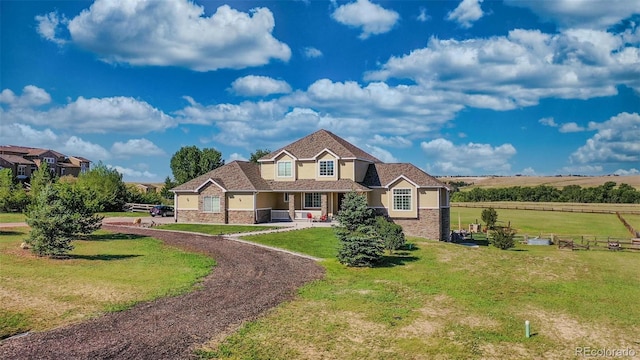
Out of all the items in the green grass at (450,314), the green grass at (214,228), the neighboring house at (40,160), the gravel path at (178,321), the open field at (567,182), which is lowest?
the green grass at (450,314)

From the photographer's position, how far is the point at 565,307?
17.0 m

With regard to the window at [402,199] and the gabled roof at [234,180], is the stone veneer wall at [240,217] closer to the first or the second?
the gabled roof at [234,180]

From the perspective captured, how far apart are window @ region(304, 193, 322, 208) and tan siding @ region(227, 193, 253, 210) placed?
5.84 m

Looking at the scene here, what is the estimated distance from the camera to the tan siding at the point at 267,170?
4766 centimetres

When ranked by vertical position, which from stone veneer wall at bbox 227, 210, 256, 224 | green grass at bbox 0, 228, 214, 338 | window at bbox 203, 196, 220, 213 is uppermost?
window at bbox 203, 196, 220, 213

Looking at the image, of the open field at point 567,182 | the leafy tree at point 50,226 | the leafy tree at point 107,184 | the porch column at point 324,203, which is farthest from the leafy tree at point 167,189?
the open field at point 567,182

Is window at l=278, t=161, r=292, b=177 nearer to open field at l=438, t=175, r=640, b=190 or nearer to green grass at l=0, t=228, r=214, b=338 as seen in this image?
green grass at l=0, t=228, r=214, b=338

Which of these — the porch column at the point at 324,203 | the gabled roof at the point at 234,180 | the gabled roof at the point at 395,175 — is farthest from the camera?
the porch column at the point at 324,203

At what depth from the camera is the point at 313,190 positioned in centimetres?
4322

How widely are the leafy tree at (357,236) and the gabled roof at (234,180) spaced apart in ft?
58.1

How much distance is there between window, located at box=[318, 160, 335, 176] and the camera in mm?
45031

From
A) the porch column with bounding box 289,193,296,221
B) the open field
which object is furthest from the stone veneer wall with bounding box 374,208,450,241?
the open field

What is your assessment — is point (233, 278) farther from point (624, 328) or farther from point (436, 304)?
point (624, 328)

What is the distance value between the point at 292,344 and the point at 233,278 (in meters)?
8.39
